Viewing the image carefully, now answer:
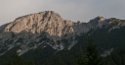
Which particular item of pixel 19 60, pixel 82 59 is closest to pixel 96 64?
pixel 82 59

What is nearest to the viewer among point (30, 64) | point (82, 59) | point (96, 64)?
point (96, 64)

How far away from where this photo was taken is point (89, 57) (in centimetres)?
3381

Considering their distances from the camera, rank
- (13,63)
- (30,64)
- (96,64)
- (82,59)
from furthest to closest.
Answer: (30,64), (13,63), (82,59), (96,64)

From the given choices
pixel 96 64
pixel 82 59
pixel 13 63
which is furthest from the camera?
pixel 13 63

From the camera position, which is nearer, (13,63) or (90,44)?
(90,44)

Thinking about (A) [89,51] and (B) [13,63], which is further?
(B) [13,63]

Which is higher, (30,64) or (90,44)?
(90,44)

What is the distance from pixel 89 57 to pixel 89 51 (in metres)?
0.84

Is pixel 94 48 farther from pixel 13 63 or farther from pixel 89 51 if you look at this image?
pixel 13 63

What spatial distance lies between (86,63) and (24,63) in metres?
17.7

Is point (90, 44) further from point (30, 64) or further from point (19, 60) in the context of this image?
point (30, 64)

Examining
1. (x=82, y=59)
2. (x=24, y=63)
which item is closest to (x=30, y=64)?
(x=24, y=63)

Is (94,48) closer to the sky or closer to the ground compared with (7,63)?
closer to the sky

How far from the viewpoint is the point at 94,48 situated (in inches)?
1347
